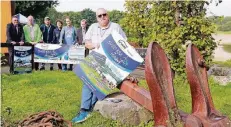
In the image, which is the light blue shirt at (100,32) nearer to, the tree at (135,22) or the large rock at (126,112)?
the large rock at (126,112)

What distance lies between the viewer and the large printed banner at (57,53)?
13234 millimetres

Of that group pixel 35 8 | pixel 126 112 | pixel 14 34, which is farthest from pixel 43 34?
pixel 35 8

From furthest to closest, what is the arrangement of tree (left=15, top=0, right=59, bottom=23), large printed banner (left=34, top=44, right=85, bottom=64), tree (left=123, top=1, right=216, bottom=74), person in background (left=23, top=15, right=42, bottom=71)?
tree (left=15, top=0, right=59, bottom=23)
large printed banner (left=34, top=44, right=85, bottom=64)
person in background (left=23, top=15, right=42, bottom=71)
tree (left=123, top=1, right=216, bottom=74)

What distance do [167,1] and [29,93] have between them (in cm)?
390

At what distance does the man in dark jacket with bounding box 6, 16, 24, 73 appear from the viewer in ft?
41.1

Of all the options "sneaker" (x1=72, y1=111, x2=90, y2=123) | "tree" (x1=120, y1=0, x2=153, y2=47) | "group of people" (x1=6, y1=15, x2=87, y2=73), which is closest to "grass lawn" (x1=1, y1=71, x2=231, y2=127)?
"sneaker" (x1=72, y1=111, x2=90, y2=123)

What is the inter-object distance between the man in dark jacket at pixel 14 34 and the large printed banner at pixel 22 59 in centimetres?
12

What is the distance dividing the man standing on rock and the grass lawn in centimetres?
15

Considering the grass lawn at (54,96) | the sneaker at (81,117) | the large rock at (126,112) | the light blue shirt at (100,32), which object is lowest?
the grass lawn at (54,96)

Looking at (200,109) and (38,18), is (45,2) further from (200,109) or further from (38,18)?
(200,109)

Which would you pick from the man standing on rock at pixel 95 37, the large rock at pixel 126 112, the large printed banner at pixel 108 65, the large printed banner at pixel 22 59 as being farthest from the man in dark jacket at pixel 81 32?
the large printed banner at pixel 108 65

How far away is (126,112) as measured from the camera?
6324mm

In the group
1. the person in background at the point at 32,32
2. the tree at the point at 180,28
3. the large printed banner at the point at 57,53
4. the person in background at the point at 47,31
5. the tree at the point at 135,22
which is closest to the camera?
the tree at the point at 180,28

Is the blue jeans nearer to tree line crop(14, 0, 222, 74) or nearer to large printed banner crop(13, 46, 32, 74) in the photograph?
tree line crop(14, 0, 222, 74)
